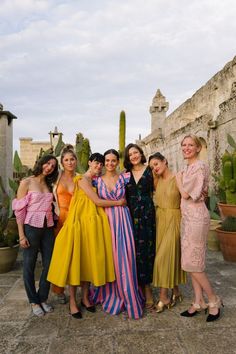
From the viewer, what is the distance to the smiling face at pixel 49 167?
312 centimetres

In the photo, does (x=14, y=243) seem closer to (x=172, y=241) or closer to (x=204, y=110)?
(x=172, y=241)

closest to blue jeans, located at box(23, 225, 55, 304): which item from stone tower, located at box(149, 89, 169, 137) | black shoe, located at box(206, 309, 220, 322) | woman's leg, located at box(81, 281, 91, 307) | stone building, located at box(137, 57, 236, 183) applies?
woman's leg, located at box(81, 281, 91, 307)

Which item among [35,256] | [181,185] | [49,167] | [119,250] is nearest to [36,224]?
[35,256]

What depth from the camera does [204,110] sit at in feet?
32.8

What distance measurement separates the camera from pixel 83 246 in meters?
2.95

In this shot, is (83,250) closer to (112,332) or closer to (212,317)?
(112,332)

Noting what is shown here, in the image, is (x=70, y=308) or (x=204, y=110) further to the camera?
(x=204, y=110)

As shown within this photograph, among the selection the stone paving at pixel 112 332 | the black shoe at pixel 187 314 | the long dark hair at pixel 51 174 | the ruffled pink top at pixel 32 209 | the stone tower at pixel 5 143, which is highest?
the stone tower at pixel 5 143

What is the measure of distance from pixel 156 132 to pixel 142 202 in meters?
13.9

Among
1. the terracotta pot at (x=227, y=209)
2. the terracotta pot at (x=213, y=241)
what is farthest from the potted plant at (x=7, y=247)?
the terracotta pot at (x=227, y=209)

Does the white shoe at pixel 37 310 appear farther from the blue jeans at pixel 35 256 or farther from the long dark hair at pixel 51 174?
the long dark hair at pixel 51 174

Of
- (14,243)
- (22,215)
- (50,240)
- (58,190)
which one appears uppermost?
(58,190)

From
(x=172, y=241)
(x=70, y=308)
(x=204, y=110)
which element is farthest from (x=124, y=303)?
(x=204, y=110)

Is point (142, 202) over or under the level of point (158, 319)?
over
